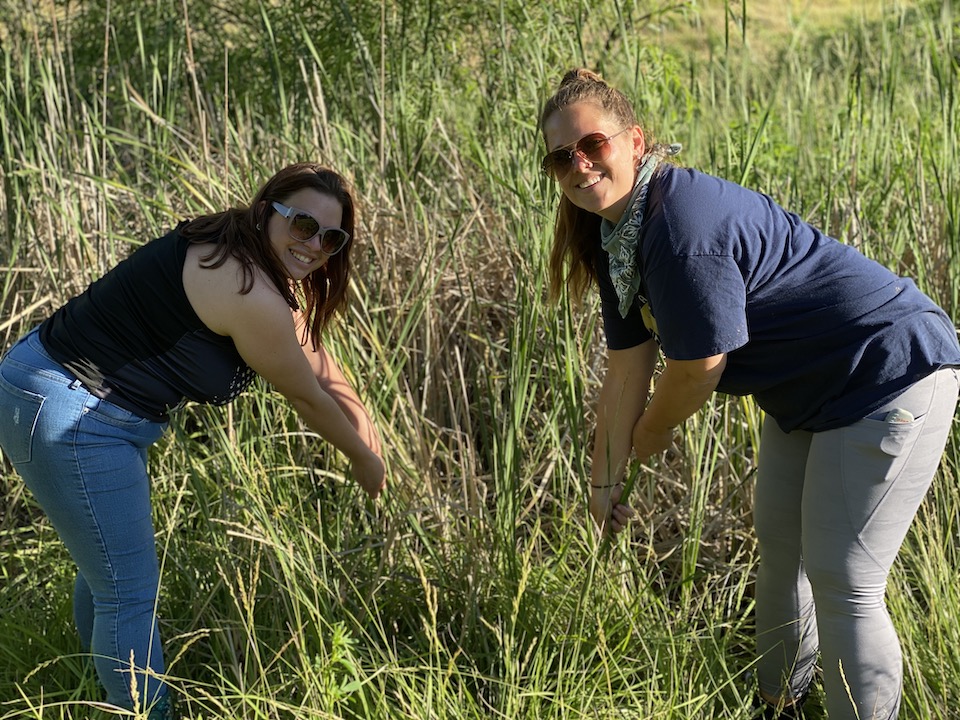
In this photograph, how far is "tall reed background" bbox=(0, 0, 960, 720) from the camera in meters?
2.06

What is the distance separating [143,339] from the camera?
6.37 ft

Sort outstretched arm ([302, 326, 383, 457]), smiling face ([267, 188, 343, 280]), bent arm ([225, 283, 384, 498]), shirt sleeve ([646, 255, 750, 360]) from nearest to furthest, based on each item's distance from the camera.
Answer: shirt sleeve ([646, 255, 750, 360]) → bent arm ([225, 283, 384, 498]) → smiling face ([267, 188, 343, 280]) → outstretched arm ([302, 326, 383, 457])

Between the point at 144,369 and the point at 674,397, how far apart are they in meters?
1.09

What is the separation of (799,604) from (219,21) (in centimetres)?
445

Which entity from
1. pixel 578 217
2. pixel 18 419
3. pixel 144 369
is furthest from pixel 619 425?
pixel 18 419

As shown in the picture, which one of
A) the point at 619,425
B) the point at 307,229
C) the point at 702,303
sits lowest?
the point at 619,425

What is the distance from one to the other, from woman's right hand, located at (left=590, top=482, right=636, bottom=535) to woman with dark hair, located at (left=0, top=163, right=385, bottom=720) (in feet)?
1.72

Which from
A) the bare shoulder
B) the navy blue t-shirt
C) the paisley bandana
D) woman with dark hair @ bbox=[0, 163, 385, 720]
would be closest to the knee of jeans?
the navy blue t-shirt

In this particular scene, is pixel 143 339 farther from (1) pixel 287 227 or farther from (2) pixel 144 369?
(1) pixel 287 227

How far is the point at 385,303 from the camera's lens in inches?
119

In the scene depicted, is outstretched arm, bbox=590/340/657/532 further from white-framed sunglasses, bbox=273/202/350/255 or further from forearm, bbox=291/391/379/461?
white-framed sunglasses, bbox=273/202/350/255

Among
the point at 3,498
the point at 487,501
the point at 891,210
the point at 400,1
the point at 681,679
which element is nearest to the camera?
the point at 681,679

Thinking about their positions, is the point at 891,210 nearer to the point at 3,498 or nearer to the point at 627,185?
the point at 627,185

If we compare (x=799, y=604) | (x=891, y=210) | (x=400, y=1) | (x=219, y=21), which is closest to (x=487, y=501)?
(x=799, y=604)
